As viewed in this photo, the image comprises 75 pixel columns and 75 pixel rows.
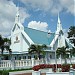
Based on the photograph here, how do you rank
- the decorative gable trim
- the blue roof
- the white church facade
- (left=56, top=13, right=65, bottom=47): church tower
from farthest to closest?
(left=56, top=13, right=65, bottom=47): church tower, the blue roof, the white church facade, the decorative gable trim

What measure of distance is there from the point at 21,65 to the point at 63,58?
1621 cm

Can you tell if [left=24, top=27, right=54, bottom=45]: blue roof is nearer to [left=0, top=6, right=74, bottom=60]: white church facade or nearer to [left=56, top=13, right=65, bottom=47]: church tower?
[left=0, top=6, right=74, bottom=60]: white church facade

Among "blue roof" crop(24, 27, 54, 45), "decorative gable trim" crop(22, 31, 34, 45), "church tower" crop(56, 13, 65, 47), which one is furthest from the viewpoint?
"church tower" crop(56, 13, 65, 47)

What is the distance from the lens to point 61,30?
57312 millimetres

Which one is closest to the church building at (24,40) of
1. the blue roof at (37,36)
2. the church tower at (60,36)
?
the blue roof at (37,36)

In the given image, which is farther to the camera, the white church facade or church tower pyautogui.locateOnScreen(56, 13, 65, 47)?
church tower pyautogui.locateOnScreen(56, 13, 65, 47)

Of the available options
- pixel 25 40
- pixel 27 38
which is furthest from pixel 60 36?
pixel 27 38

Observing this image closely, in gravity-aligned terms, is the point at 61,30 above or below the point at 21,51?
above

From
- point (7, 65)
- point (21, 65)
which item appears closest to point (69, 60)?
point (21, 65)

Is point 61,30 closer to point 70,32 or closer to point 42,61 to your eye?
point 70,32

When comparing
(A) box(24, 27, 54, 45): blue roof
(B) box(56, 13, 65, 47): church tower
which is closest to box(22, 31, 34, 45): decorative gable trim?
(A) box(24, 27, 54, 45): blue roof

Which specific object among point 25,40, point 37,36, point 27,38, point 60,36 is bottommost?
point 25,40

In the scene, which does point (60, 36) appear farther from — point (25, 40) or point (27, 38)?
point (27, 38)

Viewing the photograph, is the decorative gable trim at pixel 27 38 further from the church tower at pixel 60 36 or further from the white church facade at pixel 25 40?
the church tower at pixel 60 36
